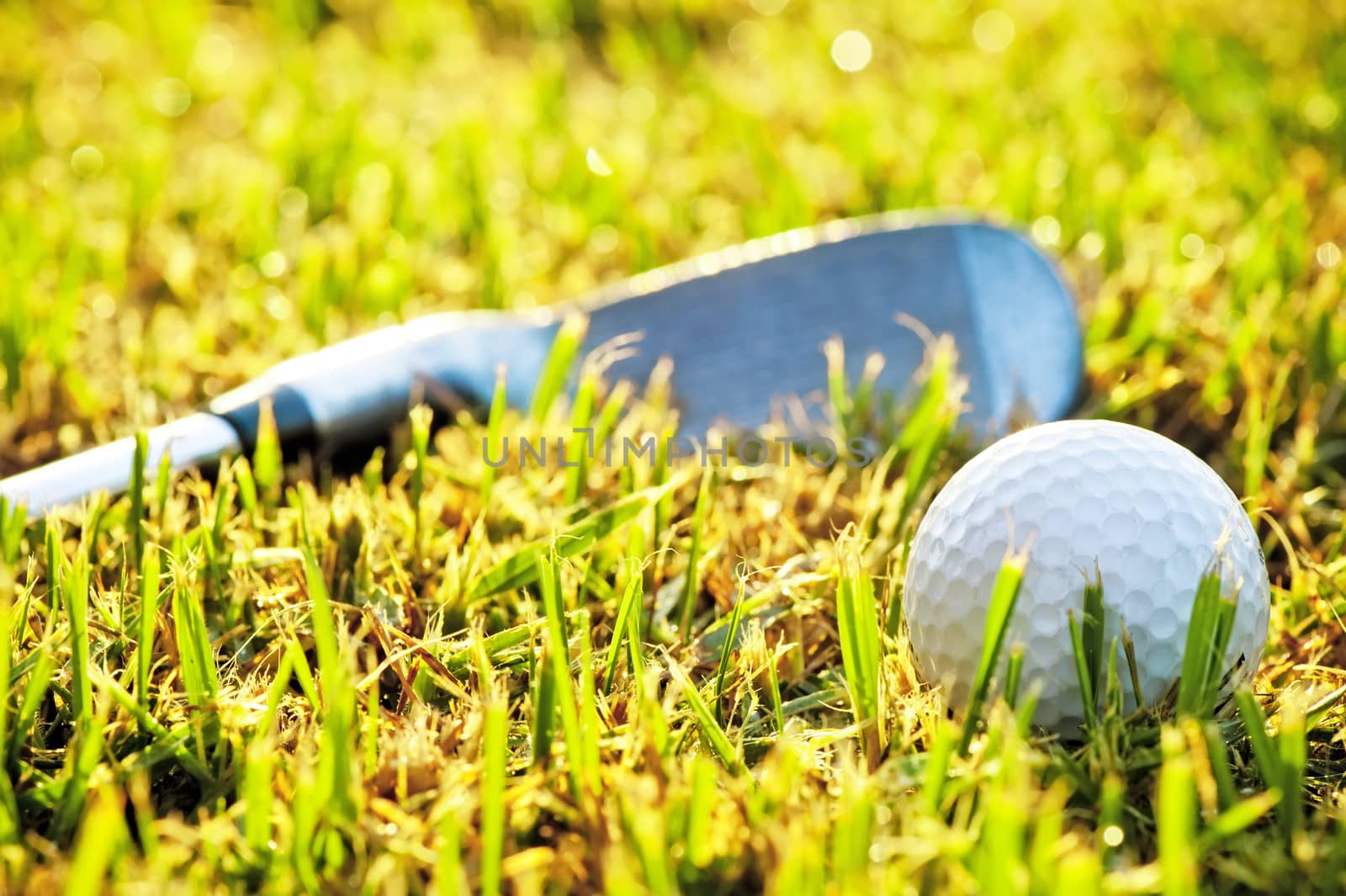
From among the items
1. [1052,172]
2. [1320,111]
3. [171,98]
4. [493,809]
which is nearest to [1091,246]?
[1052,172]

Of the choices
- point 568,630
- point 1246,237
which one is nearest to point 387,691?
point 568,630

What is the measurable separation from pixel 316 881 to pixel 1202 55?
3.69 meters

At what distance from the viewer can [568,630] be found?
4.98ft

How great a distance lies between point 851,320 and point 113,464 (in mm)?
1248

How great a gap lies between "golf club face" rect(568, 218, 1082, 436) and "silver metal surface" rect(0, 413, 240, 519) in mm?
699

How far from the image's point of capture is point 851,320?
87.6 inches

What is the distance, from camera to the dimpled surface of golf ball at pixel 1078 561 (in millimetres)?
1293

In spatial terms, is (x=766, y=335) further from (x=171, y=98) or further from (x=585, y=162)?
(x=171, y=98)

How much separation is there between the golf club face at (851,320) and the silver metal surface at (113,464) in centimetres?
70

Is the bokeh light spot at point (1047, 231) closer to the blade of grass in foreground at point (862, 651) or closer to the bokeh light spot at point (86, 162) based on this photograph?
the blade of grass in foreground at point (862, 651)

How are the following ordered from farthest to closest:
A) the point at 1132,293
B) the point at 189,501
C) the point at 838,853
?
the point at 1132,293 → the point at 189,501 → the point at 838,853

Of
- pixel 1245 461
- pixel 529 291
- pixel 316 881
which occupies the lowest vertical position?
pixel 1245 461

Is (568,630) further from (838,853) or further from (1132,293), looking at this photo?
(1132,293)

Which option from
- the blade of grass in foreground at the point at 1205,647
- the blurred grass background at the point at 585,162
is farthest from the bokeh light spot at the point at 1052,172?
the blade of grass in foreground at the point at 1205,647
